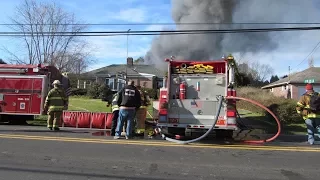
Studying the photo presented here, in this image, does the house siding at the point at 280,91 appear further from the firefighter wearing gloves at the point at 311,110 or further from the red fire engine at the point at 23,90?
the red fire engine at the point at 23,90

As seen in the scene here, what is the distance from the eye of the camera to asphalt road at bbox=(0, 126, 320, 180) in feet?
17.9

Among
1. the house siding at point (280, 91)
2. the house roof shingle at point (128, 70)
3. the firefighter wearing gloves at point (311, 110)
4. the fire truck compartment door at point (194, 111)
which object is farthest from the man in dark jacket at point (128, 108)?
the house roof shingle at point (128, 70)

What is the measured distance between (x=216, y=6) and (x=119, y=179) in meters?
19.1

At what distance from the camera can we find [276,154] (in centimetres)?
729

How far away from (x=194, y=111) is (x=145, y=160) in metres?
3.44

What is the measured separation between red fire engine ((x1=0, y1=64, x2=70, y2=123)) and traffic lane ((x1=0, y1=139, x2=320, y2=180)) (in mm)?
4788

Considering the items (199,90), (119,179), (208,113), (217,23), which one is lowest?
(119,179)

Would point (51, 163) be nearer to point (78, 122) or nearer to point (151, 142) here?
point (151, 142)

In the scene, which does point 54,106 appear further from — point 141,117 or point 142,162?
point 142,162

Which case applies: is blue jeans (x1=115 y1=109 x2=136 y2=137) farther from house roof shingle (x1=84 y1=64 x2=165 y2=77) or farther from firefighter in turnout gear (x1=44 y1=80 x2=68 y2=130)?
house roof shingle (x1=84 y1=64 x2=165 y2=77)

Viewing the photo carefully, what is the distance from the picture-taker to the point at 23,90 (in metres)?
12.8

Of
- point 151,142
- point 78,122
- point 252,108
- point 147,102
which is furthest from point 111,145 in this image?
point 252,108

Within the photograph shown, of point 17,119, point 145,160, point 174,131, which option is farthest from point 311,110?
point 17,119

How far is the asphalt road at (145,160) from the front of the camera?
215 inches
